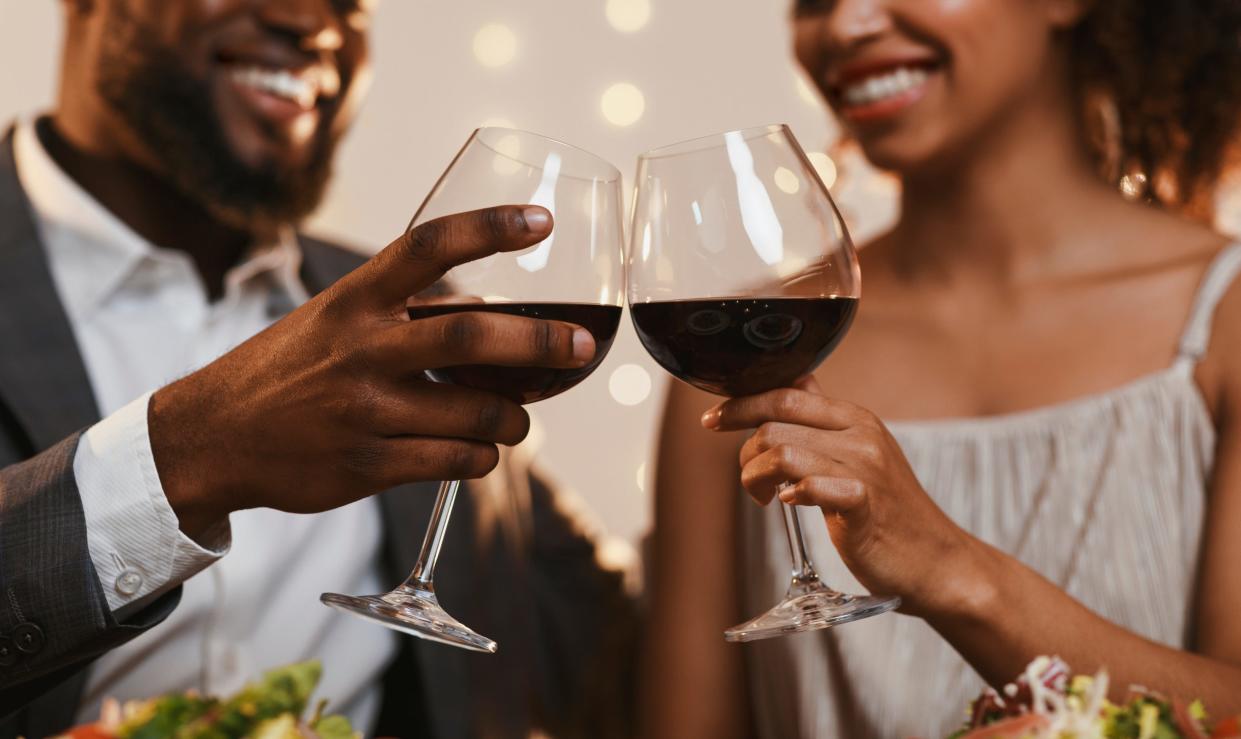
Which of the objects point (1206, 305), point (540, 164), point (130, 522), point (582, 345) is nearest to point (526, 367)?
point (582, 345)

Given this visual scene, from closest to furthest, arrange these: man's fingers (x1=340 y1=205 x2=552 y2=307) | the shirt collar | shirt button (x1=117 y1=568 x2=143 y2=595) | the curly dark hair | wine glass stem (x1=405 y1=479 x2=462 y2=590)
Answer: man's fingers (x1=340 y1=205 x2=552 y2=307) → wine glass stem (x1=405 y1=479 x2=462 y2=590) → shirt button (x1=117 y1=568 x2=143 y2=595) → the curly dark hair → the shirt collar

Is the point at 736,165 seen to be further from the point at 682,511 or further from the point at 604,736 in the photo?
the point at 604,736

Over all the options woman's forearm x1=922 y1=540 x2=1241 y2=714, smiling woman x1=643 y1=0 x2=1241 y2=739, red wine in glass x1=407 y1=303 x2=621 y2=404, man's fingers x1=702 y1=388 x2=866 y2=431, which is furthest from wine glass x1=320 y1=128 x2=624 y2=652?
smiling woman x1=643 y1=0 x2=1241 y2=739

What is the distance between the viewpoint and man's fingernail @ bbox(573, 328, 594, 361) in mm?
783

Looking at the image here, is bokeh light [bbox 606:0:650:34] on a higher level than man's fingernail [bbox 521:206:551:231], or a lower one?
higher

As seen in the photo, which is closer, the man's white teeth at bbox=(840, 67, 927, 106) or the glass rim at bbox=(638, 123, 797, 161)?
the glass rim at bbox=(638, 123, 797, 161)

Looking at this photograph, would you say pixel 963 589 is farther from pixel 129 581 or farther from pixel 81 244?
pixel 81 244

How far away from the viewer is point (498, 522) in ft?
6.08

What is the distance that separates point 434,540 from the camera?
858mm

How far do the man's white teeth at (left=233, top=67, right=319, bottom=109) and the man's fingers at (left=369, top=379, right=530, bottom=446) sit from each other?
56.0 inches

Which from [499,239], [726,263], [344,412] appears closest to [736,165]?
[726,263]

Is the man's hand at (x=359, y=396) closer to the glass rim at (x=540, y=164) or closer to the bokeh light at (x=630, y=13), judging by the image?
the glass rim at (x=540, y=164)

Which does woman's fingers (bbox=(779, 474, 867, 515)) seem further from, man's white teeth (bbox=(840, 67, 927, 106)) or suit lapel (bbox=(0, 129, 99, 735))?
suit lapel (bbox=(0, 129, 99, 735))

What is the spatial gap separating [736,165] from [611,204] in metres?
0.10
